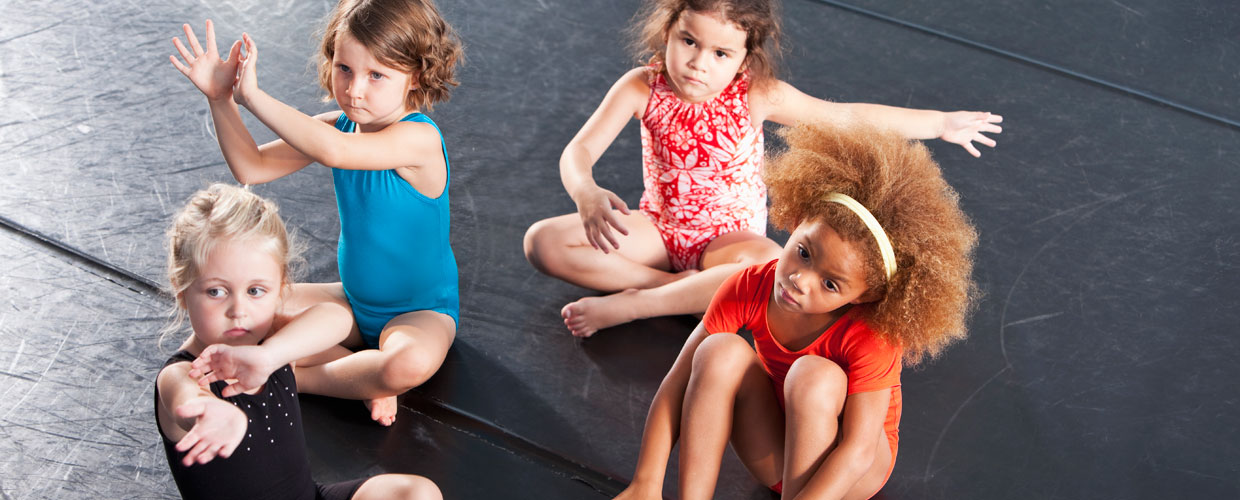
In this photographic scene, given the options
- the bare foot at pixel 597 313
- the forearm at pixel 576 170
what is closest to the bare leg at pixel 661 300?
the bare foot at pixel 597 313

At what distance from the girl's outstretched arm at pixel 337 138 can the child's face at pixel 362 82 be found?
0.11 feet

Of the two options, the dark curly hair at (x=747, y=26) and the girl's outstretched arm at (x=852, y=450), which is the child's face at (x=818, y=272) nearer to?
the girl's outstretched arm at (x=852, y=450)

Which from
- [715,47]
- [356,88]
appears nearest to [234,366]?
[356,88]

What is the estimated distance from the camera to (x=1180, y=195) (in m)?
2.44

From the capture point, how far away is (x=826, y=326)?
58.2 inches

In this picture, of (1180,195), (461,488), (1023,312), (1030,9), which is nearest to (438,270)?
(461,488)

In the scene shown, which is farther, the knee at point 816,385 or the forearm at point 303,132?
the forearm at point 303,132

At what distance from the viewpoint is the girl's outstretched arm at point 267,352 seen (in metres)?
1.23

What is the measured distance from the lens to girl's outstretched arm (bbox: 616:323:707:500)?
59.4 inches

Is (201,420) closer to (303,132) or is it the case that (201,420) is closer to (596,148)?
(303,132)

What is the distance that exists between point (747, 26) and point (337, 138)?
700 millimetres

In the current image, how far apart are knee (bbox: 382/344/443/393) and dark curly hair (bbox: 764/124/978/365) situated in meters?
0.65

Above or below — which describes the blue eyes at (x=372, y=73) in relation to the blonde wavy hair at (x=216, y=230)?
above

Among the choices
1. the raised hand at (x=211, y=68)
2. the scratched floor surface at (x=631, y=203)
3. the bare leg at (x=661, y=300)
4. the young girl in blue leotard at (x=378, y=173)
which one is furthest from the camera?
the bare leg at (x=661, y=300)
